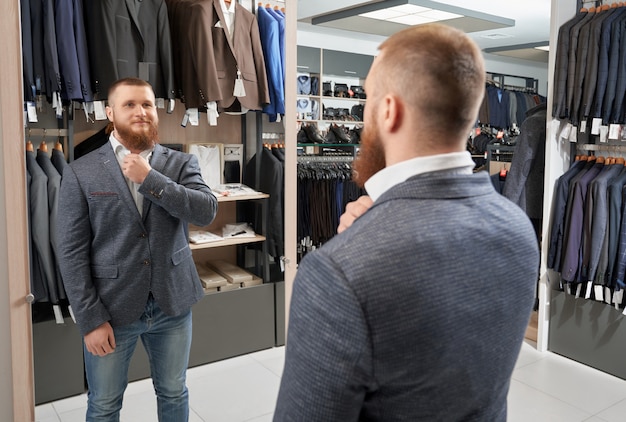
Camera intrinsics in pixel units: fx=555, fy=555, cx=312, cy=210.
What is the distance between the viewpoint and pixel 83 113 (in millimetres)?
3324

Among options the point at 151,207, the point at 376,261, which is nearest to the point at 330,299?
the point at 376,261

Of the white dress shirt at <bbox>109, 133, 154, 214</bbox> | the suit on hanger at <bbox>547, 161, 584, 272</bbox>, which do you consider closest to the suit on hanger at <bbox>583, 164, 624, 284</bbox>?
the suit on hanger at <bbox>547, 161, 584, 272</bbox>

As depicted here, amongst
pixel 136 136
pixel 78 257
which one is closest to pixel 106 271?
pixel 78 257

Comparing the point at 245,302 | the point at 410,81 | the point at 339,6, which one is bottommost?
the point at 245,302

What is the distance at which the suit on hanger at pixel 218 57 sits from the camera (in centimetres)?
329

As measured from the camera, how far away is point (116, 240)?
77.5 inches

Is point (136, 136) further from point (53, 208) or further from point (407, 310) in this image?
point (407, 310)

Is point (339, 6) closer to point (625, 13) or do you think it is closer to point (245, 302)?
point (625, 13)

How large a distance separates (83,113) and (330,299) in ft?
9.87

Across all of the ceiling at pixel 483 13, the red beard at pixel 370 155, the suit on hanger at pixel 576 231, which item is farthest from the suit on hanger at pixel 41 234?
the ceiling at pixel 483 13

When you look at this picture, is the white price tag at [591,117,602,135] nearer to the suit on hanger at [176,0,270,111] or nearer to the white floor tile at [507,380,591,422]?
the white floor tile at [507,380,591,422]

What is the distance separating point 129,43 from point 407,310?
2774 millimetres

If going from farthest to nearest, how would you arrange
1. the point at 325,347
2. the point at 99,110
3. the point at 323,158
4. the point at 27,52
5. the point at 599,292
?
1. the point at 323,158
2. the point at 599,292
3. the point at 99,110
4. the point at 27,52
5. the point at 325,347

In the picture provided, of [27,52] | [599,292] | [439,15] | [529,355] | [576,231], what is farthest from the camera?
[439,15]
